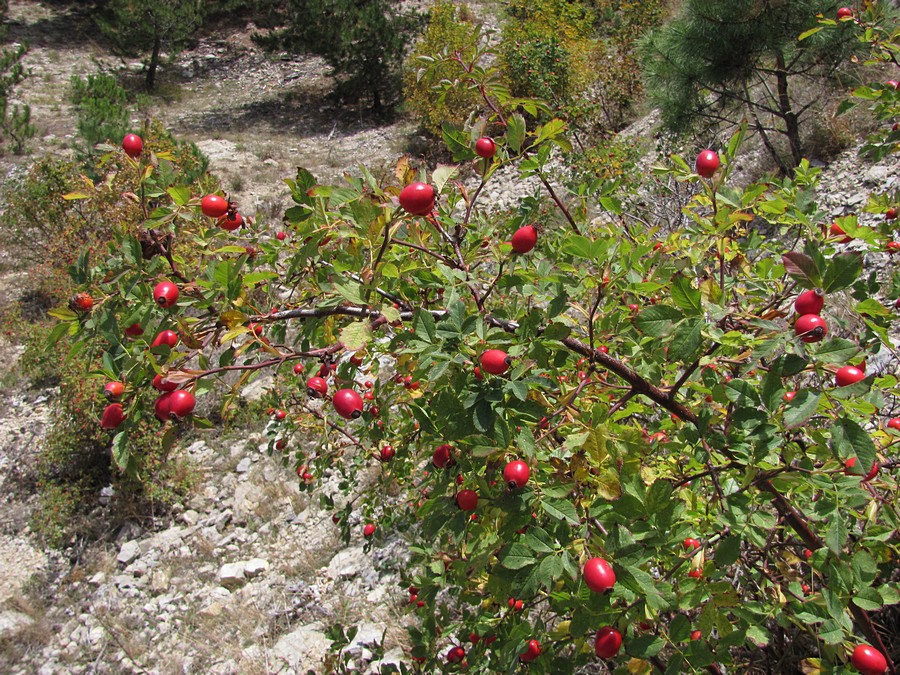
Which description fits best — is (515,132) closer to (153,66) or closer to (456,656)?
(456,656)

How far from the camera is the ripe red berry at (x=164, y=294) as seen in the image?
33.5 inches

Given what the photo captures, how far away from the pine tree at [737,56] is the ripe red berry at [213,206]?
391 centimetres

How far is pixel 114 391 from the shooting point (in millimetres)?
837

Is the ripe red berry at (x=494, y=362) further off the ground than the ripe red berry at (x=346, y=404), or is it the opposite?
the ripe red berry at (x=494, y=362)

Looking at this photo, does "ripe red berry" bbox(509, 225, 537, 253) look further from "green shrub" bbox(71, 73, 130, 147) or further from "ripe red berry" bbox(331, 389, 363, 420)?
"green shrub" bbox(71, 73, 130, 147)

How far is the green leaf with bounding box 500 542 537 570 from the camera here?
0.81 metres

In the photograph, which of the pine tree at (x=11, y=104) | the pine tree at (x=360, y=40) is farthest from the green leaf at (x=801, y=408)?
the pine tree at (x=360, y=40)

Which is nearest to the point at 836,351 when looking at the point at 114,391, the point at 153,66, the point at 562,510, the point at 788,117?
the point at 562,510

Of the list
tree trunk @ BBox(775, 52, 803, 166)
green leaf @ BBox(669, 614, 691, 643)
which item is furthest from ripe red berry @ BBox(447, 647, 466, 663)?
tree trunk @ BBox(775, 52, 803, 166)

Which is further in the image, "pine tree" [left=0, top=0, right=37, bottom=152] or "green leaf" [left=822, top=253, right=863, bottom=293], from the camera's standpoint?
"pine tree" [left=0, top=0, right=37, bottom=152]

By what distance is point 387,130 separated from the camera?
31.0ft

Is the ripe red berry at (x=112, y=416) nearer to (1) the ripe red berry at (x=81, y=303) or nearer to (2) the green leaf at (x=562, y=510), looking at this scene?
(1) the ripe red berry at (x=81, y=303)

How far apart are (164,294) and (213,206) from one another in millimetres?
218

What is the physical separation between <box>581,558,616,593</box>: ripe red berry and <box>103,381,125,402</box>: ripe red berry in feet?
2.44
